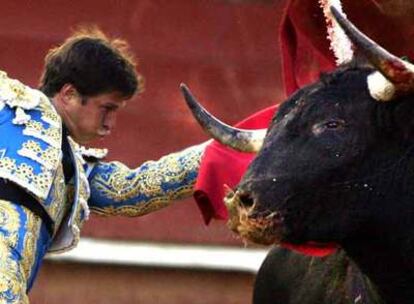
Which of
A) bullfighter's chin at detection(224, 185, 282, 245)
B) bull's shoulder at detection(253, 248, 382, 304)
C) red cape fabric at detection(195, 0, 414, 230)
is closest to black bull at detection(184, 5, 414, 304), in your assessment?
bullfighter's chin at detection(224, 185, 282, 245)

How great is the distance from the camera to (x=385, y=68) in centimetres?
453

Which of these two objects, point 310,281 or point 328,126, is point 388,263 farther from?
point 310,281

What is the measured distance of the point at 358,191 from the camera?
4633 millimetres

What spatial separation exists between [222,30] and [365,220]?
4.35 m

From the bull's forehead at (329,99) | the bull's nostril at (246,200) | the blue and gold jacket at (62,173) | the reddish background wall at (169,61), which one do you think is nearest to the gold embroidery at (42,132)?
the blue and gold jacket at (62,173)

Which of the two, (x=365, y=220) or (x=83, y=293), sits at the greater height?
(x=365, y=220)

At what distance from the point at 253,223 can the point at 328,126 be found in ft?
1.00

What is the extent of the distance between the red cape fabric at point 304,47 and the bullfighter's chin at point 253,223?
0.88 metres

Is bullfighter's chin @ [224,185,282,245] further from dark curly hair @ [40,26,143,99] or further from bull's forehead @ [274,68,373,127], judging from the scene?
dark curly hair @ [40,26,143,99]

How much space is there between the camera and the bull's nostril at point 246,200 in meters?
4.53

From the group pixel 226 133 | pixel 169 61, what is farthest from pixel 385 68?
pixel 169 61

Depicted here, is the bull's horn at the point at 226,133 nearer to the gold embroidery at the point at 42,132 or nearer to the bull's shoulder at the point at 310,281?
the bull's shoulder at the point at 310,281

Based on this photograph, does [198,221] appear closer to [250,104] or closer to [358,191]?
[250,104]

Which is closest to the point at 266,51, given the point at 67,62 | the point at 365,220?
the point at 67,62
